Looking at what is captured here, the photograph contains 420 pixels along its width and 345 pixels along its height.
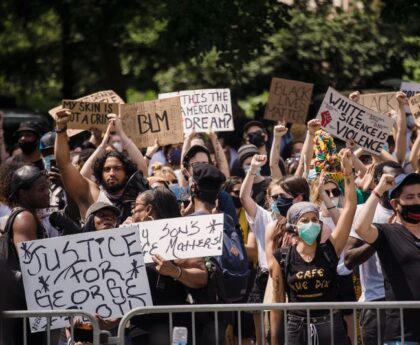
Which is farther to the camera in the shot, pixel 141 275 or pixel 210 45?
pixel 210 45

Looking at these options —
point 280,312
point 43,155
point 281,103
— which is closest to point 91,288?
point 280,312

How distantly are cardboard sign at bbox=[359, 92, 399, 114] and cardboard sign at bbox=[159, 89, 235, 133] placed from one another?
1.30 metres

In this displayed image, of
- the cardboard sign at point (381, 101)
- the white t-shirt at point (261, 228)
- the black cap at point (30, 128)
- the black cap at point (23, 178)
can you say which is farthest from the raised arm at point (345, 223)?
the black cap at point (30, 128)

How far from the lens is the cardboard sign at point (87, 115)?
40.7ft

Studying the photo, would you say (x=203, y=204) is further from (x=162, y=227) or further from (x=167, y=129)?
(x=167, y=129)

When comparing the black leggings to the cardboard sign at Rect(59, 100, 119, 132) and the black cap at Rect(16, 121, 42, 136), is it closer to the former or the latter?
the cardboard sign at Rect(59, 100, 119, 132)

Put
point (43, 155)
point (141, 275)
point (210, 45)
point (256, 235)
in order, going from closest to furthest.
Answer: point (141, 275) → point (256, 235) → point (43, 155) → point (210, 45)

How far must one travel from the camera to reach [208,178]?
9742 millimetres

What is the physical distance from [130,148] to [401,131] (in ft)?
7.78

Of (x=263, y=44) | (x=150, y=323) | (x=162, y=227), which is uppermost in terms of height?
(x=263, y=44)

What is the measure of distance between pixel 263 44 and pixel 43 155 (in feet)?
19.8

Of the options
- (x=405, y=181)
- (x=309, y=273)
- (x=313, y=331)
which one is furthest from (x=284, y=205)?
(x=313, y=331)

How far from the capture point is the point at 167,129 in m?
12.7

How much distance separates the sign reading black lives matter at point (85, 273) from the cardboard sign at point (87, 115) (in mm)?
3851
